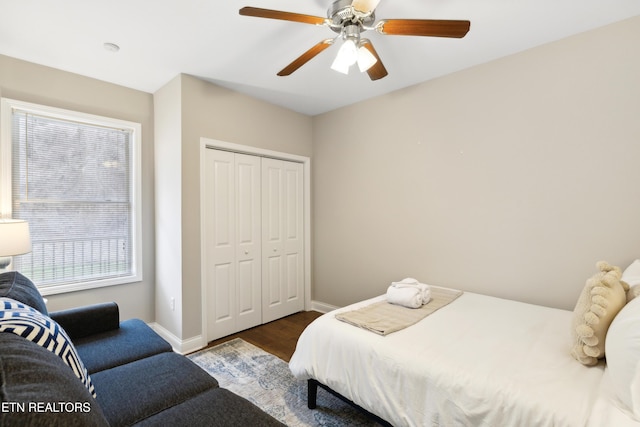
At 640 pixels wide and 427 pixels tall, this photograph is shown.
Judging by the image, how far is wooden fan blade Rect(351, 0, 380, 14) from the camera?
146 centimetres

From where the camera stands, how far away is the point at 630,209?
1.98 meters

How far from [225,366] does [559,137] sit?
3246 mm

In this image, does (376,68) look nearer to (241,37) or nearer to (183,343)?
(241,37)

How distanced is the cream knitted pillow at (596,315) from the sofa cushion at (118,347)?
219 cm

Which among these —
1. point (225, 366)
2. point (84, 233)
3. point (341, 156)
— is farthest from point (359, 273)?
point (84, 233)

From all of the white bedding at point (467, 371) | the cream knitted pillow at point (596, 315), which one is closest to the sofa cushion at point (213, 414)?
the white bedding at point (467, 371)

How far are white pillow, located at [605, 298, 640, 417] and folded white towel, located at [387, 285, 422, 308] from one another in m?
1.09

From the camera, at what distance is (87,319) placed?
1.94m

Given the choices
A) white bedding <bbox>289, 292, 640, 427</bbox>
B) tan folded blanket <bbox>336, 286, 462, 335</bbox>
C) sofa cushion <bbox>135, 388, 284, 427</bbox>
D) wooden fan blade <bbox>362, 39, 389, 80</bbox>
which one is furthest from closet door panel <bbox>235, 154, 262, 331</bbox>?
sofa cushion <bbox>135, 388, 284, 427</bbox>

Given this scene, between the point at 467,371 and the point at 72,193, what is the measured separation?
3394 millimetres

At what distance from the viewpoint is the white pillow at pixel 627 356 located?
98cm

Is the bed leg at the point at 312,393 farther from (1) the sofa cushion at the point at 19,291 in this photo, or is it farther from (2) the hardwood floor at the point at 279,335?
(1) the sofa cushion at the point at 19,291

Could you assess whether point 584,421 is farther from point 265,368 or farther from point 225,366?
point 225,366

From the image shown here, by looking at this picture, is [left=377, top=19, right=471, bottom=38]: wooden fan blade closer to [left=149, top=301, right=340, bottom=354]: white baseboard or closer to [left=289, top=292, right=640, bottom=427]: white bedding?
[left=289, top=292, right=640, bottom=427]: white bedding
